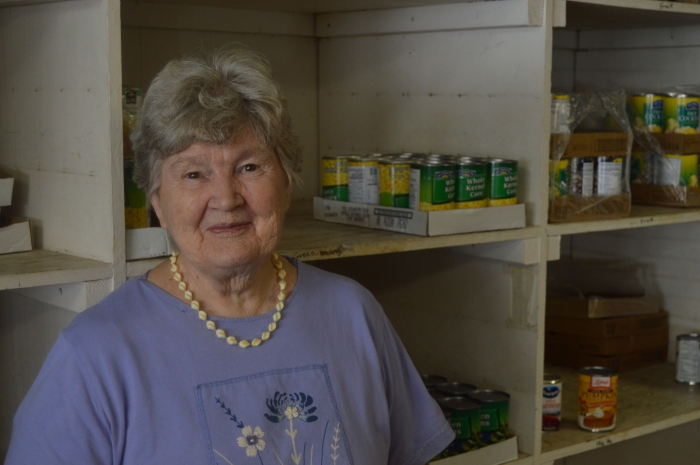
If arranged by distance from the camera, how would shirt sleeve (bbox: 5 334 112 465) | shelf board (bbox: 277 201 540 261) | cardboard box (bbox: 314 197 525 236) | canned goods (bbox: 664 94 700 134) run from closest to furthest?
shirt sleeve (bbox: 5 334 112 465), shelf board (bbox: 277 201 540 261), cardboard box (bbox: 314 197 525 236), canned goods (bbox: 664 94 700 134)

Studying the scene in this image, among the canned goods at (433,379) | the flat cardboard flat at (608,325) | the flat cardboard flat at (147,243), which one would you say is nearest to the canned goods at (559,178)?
the canned goods at (433,379)

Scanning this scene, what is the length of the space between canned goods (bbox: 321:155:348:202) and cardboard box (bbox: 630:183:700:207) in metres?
0.78

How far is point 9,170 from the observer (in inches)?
54.9

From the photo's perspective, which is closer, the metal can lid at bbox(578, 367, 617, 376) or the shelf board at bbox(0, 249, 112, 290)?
the shelf board at bbox(0, 249, 112, 290)

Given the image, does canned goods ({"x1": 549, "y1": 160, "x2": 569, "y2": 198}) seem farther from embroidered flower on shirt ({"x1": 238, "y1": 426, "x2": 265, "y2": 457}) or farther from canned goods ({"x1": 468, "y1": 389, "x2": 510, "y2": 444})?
embroidered flower on shirt ({"x1": 238, "y1": 426, "x2": 265, "y2": 457})

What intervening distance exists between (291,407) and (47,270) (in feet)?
1.22

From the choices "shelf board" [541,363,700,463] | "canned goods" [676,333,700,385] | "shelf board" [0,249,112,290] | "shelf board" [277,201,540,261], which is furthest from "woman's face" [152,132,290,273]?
"canned goods" [676,333,700,385]

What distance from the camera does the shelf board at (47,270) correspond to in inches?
44.6

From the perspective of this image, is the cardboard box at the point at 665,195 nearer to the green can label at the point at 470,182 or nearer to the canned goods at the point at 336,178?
the green can label at the point at 470,182

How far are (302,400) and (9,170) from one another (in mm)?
619

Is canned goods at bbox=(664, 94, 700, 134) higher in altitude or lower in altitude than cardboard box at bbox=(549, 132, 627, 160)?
higher

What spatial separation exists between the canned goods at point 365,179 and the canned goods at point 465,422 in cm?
42

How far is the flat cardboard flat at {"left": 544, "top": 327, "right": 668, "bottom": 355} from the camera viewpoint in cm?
223

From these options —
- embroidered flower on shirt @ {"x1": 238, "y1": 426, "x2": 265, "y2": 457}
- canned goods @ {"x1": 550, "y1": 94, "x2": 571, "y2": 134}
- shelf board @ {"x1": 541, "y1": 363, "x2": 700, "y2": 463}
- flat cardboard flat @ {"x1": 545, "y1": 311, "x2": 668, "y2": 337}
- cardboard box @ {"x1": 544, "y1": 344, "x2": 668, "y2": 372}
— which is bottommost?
shelf board @ {"x1": 541, "y1": 363, "x2": 700, "y2": 463}
